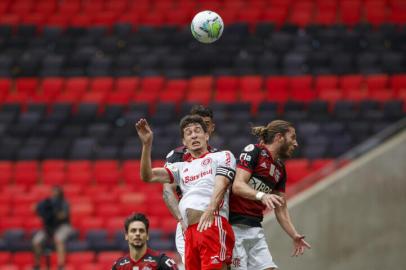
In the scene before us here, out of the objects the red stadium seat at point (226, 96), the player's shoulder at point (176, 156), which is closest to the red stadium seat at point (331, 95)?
the red stadium seat at point (226, 96)

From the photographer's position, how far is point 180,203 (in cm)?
738

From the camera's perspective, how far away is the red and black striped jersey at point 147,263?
7.96m

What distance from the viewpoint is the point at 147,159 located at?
702 cm

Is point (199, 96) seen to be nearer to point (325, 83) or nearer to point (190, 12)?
point (325, 83)

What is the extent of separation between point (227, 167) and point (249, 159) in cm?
26

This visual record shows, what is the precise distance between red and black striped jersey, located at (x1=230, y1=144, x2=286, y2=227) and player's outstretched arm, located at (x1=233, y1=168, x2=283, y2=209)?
0.69ft

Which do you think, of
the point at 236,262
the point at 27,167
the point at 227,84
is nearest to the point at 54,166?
the point at 27,167

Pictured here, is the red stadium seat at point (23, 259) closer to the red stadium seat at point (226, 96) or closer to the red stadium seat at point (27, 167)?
the red stadium seat at point (27, 167)

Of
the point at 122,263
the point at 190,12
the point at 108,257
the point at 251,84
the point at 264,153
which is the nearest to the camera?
the point at 264,153

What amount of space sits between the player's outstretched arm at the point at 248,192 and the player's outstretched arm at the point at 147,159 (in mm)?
583

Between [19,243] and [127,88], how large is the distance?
5276 mm

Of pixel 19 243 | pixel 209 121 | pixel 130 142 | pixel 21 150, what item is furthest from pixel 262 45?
pixel 209 121

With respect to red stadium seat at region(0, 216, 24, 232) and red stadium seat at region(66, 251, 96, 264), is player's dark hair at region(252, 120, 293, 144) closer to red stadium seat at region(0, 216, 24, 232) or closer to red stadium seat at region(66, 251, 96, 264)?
red stadium seat at region(66, 251, 96, 264)

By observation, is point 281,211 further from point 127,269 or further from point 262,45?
point 262,45
